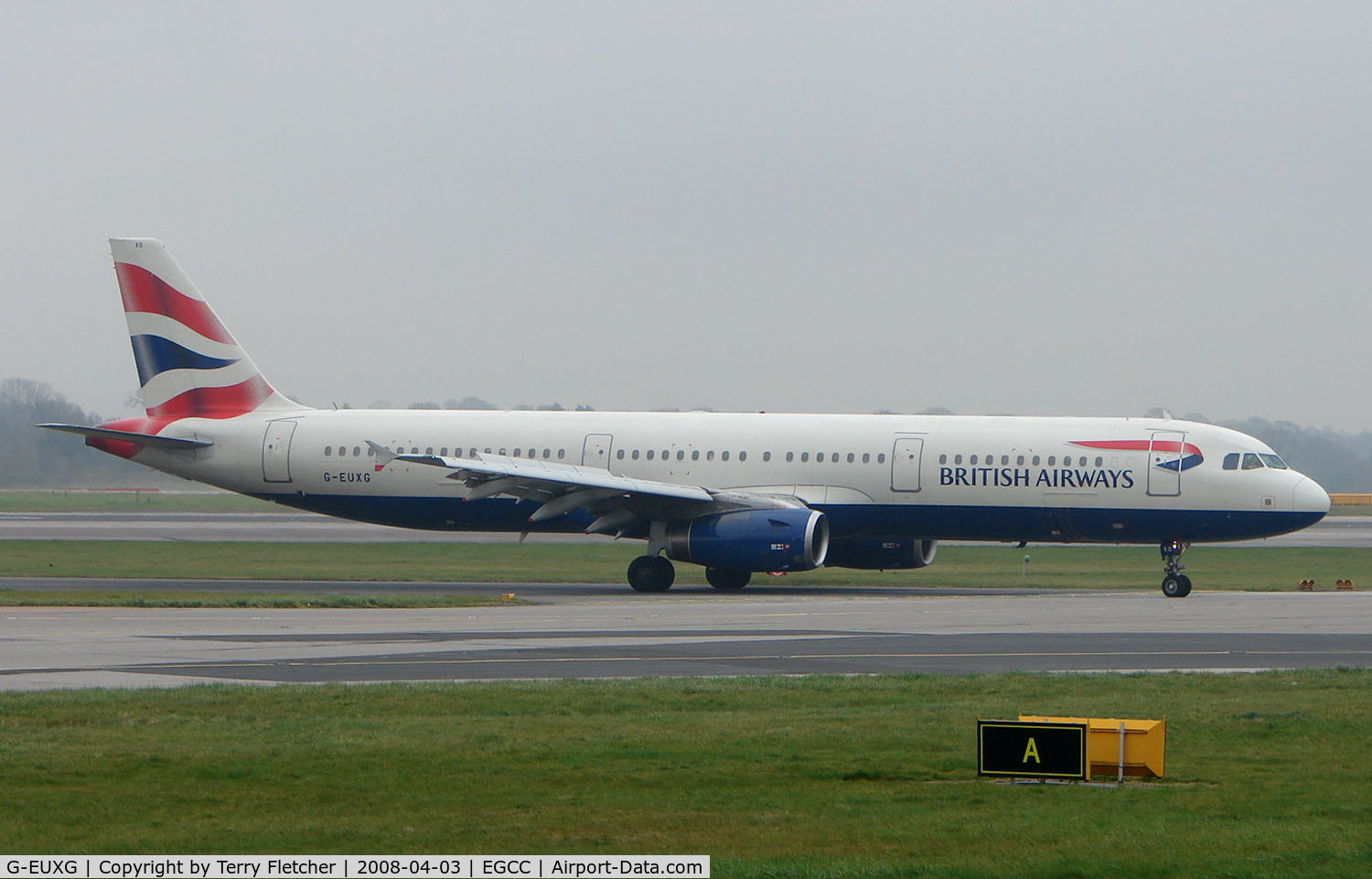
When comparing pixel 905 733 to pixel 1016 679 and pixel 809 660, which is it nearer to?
pixel 1016 679

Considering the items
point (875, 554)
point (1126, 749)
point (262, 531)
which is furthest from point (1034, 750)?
point (262, 531)

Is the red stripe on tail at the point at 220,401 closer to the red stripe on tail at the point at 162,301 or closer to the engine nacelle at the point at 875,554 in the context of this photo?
the red stripe on tail at the point at 162,301

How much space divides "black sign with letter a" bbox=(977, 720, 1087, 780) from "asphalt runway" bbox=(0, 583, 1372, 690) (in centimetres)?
829

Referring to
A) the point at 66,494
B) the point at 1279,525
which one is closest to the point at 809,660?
the point at 1279,525

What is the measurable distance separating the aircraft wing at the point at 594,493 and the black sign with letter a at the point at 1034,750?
87.4 ft

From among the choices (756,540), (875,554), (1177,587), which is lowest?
(1177,587)

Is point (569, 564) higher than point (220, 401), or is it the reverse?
point (220, 401)

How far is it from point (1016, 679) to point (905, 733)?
15.7 feet

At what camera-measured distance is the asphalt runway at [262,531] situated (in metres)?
64.1

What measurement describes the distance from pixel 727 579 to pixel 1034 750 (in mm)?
29279

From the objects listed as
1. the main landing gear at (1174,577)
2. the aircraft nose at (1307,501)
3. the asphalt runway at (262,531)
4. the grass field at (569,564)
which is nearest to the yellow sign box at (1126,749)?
the main landing gear at (1174,577)

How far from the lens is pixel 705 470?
4288cm

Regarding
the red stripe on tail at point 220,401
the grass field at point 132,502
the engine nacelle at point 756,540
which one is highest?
the red stripe on tail at point 220,401

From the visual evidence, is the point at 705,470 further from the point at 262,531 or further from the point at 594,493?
the point at 262,531
